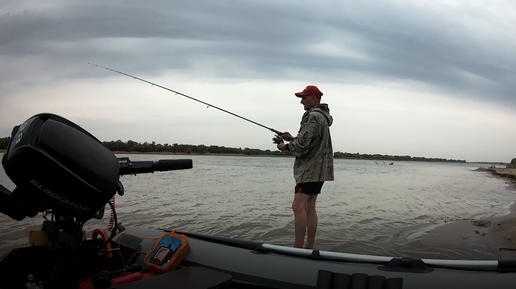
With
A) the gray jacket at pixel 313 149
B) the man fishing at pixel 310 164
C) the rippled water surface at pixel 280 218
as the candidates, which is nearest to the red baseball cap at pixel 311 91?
the man fishing at pixel 310 164

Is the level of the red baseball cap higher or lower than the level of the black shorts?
higher

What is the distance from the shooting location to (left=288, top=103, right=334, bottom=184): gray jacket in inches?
146

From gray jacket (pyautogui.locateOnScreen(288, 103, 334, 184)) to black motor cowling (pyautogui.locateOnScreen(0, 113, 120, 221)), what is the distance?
2.42 meters

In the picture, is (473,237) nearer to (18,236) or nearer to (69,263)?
(69,263)

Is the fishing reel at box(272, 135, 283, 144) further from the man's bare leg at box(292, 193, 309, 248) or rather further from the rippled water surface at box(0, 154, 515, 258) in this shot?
the rippled water surface at box(0, 154, 515, 258)

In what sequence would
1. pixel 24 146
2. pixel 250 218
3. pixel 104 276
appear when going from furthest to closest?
pixel 250 218, pixel 104 276, pixel 24 146

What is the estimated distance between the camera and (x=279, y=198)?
10.7 meters

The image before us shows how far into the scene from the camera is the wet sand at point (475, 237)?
471cm

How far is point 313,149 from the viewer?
3.76m

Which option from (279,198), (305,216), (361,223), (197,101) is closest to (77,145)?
(305,216)

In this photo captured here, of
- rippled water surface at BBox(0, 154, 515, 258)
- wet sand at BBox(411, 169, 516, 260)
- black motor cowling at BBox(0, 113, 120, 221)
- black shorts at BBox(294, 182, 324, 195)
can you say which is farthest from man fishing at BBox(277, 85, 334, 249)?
black motor cowling at BBox(0, 113, 120, 221)

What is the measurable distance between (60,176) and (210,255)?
1.17 m

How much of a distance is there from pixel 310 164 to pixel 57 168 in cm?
270

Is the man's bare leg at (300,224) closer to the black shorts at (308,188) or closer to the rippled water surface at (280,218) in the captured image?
the black shorts at (308,188)
